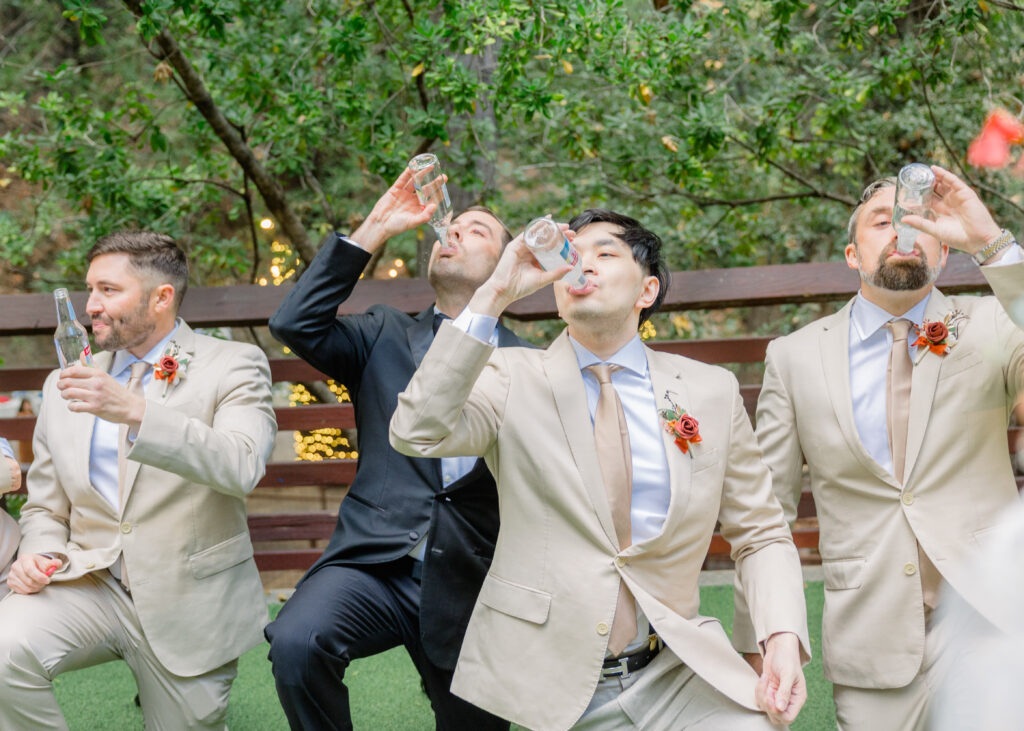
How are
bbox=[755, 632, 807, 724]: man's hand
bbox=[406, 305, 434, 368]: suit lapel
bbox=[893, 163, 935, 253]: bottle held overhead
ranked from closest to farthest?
bbox=[755, 632, 807, 724]: man's hand < bbox=[893, 163, 935, 253]: bottle held overhead < bbox=[406, 305, 434, 368]: suit lapel

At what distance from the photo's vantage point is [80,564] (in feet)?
10.2

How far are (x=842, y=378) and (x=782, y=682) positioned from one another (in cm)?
104

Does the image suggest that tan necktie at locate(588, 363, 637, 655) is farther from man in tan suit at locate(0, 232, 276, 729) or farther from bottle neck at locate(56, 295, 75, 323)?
bottle neck at locate(56, 295, 75, 323)

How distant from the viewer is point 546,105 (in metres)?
4.79

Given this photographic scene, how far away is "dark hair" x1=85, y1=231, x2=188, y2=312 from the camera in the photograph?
3324 millimetres

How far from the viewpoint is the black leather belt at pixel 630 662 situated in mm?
2508

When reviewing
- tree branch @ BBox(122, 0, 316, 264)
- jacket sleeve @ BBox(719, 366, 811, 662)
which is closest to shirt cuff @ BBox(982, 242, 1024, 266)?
jacket sleeve @ BBox(719, 366, 811, 662)

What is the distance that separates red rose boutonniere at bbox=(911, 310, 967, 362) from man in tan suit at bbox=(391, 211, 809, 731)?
25.0 inches

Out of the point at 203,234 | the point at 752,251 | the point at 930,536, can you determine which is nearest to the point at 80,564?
the point at 930,536

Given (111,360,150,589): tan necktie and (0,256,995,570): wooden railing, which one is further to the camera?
(0,256,995,570): wooden railing

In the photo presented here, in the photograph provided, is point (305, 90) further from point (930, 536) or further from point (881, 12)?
point (930, 536)

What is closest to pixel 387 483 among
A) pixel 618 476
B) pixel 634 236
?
pixel 618 476

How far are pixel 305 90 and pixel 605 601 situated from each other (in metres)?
3.52

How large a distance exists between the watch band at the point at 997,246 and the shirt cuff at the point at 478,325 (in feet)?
4.37
